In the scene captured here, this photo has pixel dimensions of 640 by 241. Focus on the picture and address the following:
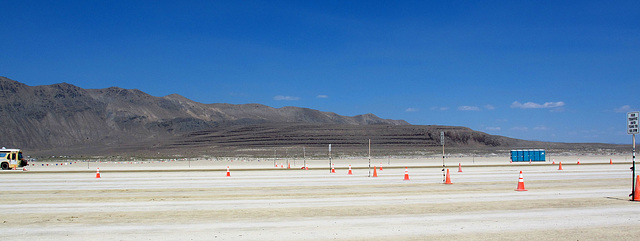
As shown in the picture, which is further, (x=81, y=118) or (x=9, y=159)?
(x=81, y=118)

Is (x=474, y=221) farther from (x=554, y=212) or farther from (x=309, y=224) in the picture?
(x=309, y=224)

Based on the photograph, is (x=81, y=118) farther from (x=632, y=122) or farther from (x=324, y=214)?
(x=632, y=122)

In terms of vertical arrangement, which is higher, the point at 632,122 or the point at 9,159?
the point at 632,122

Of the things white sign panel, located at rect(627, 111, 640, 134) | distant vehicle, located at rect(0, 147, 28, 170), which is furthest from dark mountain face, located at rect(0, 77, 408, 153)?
white sign panel, located at rect(627, 111, 640, 134)

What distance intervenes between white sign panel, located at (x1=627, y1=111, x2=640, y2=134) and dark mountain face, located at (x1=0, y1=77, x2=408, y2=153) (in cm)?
12887

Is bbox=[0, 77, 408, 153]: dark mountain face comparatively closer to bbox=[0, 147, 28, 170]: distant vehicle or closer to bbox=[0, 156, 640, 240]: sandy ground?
bbox=[0, 147, 28, 170]: distant vehicle

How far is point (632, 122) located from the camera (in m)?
17.0

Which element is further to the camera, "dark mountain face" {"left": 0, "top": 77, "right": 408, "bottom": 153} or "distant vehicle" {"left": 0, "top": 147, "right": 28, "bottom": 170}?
"dark mountain face" {"left": 0, "top": 77, "right": 408, "bottom": 153}

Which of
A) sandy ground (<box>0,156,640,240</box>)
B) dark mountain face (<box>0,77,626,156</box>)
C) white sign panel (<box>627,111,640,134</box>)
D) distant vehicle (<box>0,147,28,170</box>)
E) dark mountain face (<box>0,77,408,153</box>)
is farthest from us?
dark mountain face (<box>0,77,408,153</box>)

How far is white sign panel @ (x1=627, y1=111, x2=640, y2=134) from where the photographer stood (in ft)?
55.4

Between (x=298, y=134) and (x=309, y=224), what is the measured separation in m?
123

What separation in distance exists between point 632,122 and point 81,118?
156292 millimetres

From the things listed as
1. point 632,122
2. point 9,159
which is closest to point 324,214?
point 632,122

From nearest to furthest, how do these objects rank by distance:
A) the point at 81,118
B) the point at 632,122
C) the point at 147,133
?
the point at 632,122 < the point at 81,118 < the point at 147,133
